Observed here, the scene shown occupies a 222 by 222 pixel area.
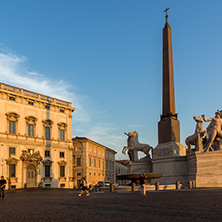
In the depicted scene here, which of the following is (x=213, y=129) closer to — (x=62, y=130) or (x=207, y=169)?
(x=207, y=169)

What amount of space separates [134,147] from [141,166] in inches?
67.1

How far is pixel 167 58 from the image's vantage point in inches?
913

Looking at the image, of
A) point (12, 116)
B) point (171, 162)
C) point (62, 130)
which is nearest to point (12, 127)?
point (12, 116)

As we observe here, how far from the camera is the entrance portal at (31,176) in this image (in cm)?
4392

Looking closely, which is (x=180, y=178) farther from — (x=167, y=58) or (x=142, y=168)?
(x=167, y=58)

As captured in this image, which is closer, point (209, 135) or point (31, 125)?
point (209, 135)

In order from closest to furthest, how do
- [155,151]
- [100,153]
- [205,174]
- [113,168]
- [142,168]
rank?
[205,174] → [155,151] → [142,168] → [100,153] → [113,168]

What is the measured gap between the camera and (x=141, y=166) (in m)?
23.8

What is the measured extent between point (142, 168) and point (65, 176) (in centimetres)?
2729

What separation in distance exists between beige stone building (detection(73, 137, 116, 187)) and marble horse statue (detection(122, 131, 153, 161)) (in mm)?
31819

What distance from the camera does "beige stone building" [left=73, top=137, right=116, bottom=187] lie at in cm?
5616

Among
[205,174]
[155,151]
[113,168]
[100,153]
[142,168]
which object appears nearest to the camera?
[205,174]

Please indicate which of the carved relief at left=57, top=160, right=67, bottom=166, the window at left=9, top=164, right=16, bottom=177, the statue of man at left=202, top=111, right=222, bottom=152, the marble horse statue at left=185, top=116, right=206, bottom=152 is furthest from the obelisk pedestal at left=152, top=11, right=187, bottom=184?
the carved relief at left=57, top=160, right=67, bottom=166

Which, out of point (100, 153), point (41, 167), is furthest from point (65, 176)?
point (100, 153)
